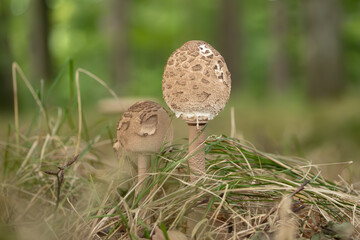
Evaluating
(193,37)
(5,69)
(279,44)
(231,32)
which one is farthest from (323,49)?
(193,37)

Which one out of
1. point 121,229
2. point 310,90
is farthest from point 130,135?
point 310,90

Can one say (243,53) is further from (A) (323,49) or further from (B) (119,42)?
(A) (323,49)

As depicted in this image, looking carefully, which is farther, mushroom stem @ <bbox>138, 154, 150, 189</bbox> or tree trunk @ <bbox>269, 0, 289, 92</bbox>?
tree trunk @ <bbox>269, 0, 289, 92</bbox>

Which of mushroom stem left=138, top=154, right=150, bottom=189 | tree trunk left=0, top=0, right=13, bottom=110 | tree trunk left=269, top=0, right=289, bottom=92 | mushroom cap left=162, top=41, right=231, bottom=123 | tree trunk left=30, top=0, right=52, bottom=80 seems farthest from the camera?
tree trunk left=269, top=0, right=289, bottom=92

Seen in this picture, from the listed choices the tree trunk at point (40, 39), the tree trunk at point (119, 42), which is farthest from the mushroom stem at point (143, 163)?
the tree trunk at point (119, 42)

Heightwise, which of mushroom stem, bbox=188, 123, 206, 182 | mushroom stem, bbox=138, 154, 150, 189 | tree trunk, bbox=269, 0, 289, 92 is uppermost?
mushroom stem, bbox=188, 123, 206, 182

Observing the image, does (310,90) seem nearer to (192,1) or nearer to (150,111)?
(150,111)

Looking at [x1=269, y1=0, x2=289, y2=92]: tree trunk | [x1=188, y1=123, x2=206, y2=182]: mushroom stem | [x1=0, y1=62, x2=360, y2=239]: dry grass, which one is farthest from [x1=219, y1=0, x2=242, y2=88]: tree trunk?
[x1=188, y1=123, x2=206, y2=182]: mushroom stem

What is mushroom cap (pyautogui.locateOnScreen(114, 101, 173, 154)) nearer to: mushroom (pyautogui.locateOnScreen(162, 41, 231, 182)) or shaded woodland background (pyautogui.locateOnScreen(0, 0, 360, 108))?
mushroom (pyautogui.locateOnScreen(162, 41, 231, 182))
